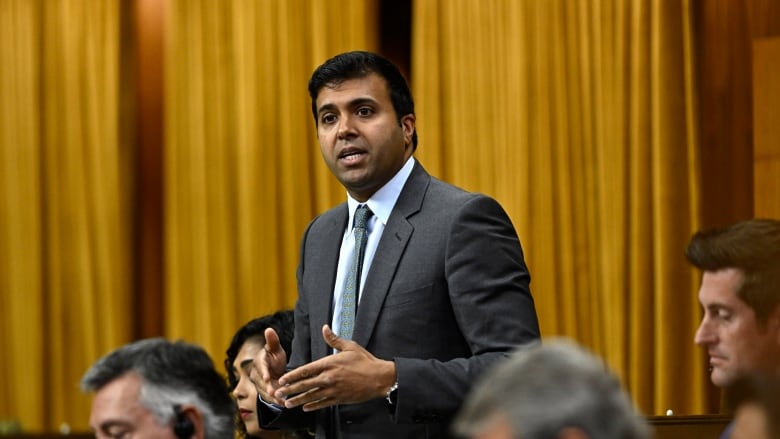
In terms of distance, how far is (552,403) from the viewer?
1313 mm

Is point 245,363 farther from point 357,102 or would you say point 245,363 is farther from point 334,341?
point 334,341

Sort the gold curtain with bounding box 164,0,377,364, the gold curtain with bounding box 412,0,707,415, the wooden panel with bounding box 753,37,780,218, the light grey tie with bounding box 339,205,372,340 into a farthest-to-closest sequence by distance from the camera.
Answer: the gold curtain with bounding box 164,0,377,364, the gold curtain with bounding box 412,0,707,415, the wooden panel with bounding box 753,37,780,218, the light grey tie with bounding box 339,205,372,340

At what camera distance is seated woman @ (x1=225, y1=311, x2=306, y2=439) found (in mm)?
3814

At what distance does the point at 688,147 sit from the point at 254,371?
2.22 m

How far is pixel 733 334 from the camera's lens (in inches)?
98.8

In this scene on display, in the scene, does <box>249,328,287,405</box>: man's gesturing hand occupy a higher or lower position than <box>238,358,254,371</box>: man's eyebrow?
higher

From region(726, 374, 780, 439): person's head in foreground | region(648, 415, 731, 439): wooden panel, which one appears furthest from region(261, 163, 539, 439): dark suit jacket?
region(726, 374, 780, 439): person's head in foreground

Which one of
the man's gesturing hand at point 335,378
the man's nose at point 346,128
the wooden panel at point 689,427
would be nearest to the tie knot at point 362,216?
the man's nose at point 346,128

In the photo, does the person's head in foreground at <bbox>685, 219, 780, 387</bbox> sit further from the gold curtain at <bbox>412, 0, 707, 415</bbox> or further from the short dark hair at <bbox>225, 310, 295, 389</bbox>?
the gold curtain at <bbox>412, 0, 707, 415</bbox>

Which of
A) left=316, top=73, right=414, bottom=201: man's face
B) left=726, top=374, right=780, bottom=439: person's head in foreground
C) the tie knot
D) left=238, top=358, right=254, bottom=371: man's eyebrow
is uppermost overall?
left=316, top=73, right=414, bottom=201: man's face

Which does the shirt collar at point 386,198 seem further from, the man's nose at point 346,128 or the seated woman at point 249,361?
the seated woman at point 249,361

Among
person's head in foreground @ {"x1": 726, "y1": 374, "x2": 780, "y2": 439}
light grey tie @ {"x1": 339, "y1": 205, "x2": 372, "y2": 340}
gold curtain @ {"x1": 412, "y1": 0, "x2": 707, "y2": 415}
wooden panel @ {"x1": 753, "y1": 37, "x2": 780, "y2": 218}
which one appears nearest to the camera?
person's head in foreground @ {"x1": 726, "y1": 374, "x2": 780, "y2": 439}

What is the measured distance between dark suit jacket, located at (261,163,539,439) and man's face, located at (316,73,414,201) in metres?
0.09

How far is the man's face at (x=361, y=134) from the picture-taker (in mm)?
2936
